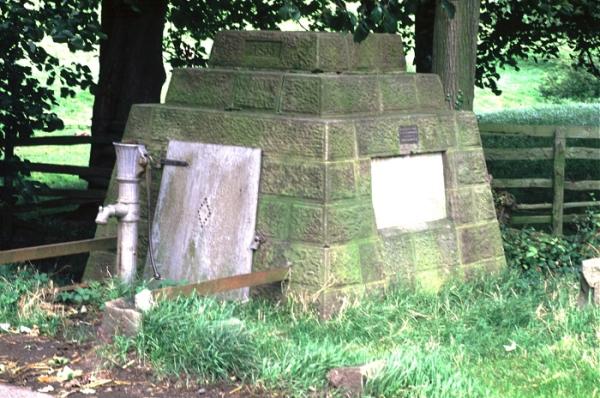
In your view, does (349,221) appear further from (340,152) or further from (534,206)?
(534,206)

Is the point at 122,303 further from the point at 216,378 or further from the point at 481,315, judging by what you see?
the point at 481,315

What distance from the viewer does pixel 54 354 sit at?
470 centimetres

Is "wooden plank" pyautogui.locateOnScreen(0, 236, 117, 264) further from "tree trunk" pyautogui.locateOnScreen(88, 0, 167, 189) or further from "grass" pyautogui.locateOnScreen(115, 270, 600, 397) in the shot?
"tree trunk" pyautogui.locateOnScreen(88, 0, 167, 189)

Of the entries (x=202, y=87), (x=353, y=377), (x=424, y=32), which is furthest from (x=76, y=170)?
Result: (x=353, y=377)

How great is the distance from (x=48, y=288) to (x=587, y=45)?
38.2ft

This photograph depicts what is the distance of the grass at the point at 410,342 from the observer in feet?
14.1

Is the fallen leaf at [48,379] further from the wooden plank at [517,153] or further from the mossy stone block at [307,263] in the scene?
the wooden plank at [517,153]

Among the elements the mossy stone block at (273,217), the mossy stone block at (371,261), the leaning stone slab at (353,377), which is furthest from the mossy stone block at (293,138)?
the leaning stone slab at (353,377)

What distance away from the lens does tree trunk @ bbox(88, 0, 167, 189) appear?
12.0 meters

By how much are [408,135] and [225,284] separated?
188 cm

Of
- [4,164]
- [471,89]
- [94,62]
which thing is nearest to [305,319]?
[471,89]

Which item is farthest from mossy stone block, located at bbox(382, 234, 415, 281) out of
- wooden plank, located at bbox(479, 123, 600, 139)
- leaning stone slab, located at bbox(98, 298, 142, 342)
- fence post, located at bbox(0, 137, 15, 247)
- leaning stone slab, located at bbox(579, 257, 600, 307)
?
wooden plank, located at bbox(479, 123, 600, 139)

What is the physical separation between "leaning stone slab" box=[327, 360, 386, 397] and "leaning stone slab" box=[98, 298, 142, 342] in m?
1.00

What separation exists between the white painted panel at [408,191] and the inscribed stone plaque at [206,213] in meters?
0.87
